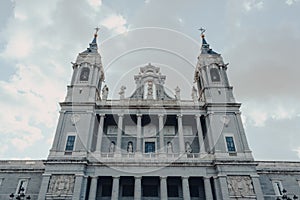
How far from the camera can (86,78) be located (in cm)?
3775

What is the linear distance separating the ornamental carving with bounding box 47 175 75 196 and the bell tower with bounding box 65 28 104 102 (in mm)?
11076

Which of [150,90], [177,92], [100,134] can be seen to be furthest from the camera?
[150,90]

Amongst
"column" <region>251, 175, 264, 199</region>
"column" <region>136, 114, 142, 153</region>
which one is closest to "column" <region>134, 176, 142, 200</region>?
"column" <region>136, 114, 142, 153</region>

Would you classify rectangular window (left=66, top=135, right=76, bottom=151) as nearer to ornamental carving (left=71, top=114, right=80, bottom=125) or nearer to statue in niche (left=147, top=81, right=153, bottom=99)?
ornamental carving (left=71, top=114, right=80, bottom=125)

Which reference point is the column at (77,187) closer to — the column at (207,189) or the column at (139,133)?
the column at (139,133)

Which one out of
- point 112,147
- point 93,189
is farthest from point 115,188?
point 112,147

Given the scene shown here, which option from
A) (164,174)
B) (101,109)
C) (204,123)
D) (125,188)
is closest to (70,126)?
(101,109)

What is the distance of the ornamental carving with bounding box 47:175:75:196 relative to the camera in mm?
27070

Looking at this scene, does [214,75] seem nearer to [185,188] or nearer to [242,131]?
[242,131]

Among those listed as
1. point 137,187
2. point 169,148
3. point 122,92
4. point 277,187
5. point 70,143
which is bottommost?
point 137,187

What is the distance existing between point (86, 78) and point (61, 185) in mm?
16355

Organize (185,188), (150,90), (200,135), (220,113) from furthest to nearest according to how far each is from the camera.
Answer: (150,90) < (220,113) < (200,135) < (185,188)

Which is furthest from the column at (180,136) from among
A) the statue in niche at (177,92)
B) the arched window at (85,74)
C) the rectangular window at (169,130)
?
the arched window at (85,74)

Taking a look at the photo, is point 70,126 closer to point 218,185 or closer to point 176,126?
point 176,126
